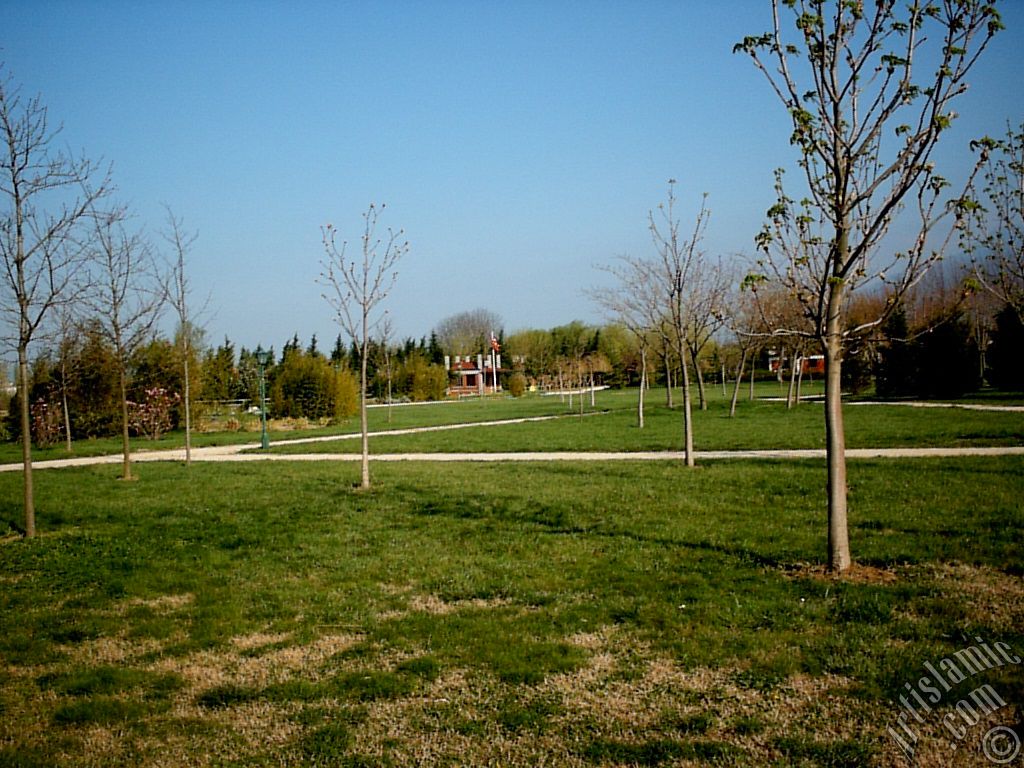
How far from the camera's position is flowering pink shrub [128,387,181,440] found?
3014 centimetres

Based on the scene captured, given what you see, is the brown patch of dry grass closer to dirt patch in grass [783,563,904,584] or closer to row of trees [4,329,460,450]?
dirt patch in grass [783,563,904,584]

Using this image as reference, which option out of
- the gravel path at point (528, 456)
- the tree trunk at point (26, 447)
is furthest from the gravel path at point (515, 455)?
the tree trunk at point (26, 447)

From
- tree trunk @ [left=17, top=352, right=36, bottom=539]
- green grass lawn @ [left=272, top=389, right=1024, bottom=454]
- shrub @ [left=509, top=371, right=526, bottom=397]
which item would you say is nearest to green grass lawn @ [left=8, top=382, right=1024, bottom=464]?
green grass lawn @ [left=272, top=389, right=1024, bottom=454]

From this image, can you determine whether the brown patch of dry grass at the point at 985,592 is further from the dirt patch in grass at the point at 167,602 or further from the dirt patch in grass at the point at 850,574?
the dirt patch in grass at the point at 167,602

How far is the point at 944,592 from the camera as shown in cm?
555

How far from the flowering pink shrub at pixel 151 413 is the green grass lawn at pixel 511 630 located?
2188cm

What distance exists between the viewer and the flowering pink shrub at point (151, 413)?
30141 millimetres

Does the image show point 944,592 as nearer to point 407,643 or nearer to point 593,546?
point 593,546

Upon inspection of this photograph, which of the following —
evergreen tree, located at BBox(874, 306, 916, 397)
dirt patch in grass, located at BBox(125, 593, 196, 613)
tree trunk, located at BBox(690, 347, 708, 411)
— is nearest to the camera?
dirt patch in grass, located at BBox(125, 593, 196, 613)

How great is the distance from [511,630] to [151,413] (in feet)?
96.2

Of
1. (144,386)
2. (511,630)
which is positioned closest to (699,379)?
(511,630)

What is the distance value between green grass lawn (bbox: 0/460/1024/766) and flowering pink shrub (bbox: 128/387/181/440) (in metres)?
21.9

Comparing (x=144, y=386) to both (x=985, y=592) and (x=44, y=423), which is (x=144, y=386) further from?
(x=985, y=592)

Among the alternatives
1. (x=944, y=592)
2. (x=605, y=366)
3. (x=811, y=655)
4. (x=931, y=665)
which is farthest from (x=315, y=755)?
(x=605, y=366)
